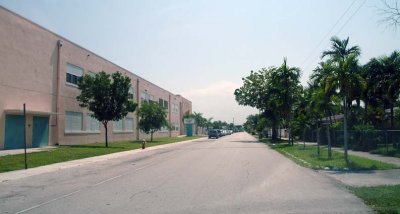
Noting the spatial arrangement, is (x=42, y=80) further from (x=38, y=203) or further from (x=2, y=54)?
(x=38, y=203)

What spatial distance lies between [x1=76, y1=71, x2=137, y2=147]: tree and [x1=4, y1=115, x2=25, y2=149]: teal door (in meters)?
8.27

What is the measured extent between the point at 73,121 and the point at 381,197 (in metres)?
35.3

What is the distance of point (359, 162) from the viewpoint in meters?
19.9

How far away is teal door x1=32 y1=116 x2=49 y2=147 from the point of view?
34.2 m

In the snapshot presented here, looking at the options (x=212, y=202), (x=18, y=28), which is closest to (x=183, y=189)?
(x=212, y=202)

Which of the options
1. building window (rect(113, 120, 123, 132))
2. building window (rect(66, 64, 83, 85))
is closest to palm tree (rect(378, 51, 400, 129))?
building window (rect(66, 64, 83, 85))

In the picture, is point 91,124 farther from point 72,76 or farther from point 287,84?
point 287,84

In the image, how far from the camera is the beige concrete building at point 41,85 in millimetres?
30141

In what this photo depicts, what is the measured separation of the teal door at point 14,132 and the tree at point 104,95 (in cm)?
827

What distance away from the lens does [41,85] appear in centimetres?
3497

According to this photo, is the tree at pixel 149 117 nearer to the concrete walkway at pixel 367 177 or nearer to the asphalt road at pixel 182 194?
the asphalt road at pixel 182 194

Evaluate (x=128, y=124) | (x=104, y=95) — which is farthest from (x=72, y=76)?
(x=128, y=124)

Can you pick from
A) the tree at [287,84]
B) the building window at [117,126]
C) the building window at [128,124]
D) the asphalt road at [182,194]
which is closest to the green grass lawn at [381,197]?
the asphalt road at [182,194]

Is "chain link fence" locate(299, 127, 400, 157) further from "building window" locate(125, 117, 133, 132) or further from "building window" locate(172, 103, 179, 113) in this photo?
"building window" locate(172, 103, 179, 113)
